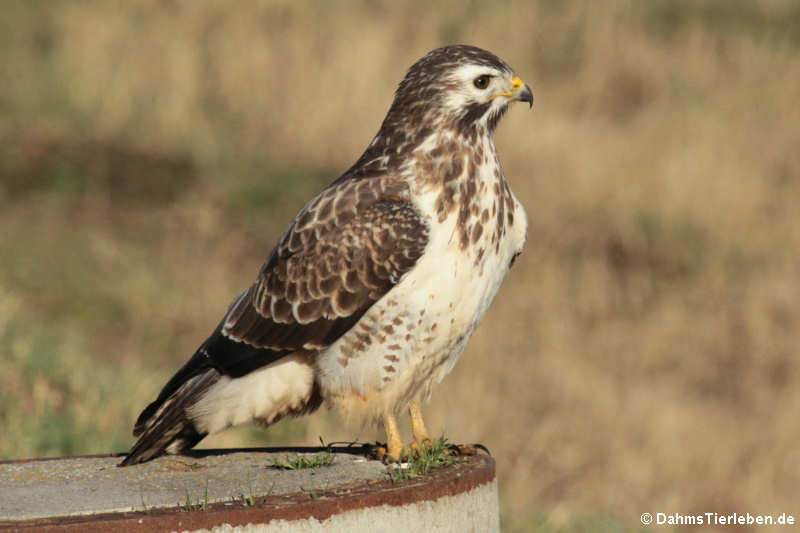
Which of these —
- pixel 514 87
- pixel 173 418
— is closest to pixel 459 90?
pixel 514 87

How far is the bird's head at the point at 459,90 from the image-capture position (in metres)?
4.95

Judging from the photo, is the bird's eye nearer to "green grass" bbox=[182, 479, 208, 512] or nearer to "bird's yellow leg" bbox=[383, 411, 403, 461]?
"bird's yellow leg" bbox=[383, 411, 403, 461]

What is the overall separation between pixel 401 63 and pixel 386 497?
11772mm

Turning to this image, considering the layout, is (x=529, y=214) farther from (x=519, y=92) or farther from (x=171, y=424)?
(x=171, y=424)

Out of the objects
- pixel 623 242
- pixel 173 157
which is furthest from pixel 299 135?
pixel 623 242

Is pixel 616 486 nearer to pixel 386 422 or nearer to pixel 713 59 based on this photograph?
pixel 386 422

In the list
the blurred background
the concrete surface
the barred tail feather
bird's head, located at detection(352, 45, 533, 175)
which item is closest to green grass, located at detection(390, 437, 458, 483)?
the concrete surface

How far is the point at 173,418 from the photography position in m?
4.84

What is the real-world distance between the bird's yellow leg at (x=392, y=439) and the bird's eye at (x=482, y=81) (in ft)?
4.51

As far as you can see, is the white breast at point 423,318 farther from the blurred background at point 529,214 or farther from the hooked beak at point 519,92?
the blurred background at point 529,214

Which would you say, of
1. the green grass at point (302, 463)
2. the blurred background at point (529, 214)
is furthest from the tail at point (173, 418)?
the blurred background at point (529, 214)

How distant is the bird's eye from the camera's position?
5.00 metres

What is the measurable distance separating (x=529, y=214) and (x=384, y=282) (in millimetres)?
8681

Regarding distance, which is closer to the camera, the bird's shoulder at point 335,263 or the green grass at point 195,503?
the green grass at point 195,503
